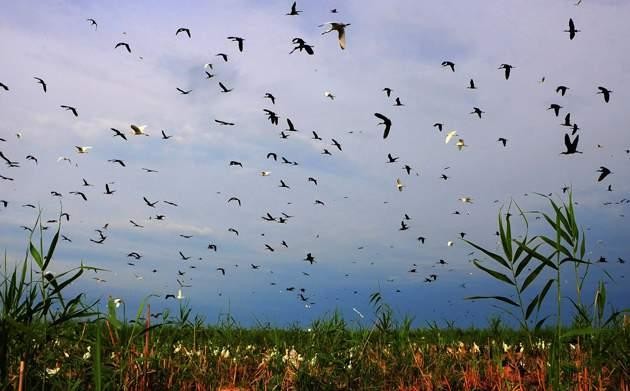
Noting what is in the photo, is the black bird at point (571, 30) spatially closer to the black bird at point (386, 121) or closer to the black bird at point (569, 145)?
the black bird at point (386, 121)

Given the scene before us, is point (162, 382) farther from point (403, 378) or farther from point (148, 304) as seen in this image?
point (403, 378)

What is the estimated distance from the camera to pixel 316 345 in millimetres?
6102

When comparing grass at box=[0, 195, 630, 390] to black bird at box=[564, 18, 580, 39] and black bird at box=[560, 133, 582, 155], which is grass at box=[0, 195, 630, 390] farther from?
black bird at box=[564, 18, 580, 39]

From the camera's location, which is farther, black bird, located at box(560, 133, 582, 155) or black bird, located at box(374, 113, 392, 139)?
black bird, located at box(374, 113, 392, 139)

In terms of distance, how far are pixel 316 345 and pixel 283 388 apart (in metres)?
1.38

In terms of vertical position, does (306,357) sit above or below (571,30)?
below

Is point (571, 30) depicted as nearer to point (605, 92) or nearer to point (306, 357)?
point (605, 92)

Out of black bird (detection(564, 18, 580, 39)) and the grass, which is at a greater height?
black bird (detection(564, 18, 580, 39))

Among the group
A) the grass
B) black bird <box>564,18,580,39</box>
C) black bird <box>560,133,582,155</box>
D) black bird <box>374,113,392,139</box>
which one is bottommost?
the grass

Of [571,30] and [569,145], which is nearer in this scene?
[569,145]

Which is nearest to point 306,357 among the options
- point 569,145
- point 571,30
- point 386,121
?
point 569,145

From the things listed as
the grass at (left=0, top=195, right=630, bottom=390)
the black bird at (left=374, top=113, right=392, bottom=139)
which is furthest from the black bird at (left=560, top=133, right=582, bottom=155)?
the black bird at (left=374, top=113, right=392, bottom=139)

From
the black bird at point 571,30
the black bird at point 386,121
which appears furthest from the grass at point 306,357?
the black bird at point 571,30

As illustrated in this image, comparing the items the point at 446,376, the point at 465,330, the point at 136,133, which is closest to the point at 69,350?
the point at 446,376
